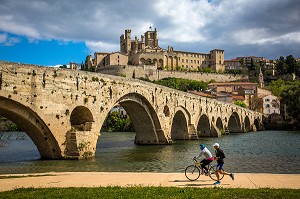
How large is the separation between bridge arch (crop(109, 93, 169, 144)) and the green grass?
882 inches

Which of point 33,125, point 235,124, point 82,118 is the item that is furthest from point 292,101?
point 33,125

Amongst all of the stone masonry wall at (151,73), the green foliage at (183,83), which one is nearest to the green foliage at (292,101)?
the green foliage at (183,83)

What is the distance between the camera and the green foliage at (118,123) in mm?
81625

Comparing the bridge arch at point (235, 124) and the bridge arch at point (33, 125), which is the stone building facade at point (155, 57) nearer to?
the bridge arch at point (235, 124)

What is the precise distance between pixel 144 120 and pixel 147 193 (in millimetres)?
27584

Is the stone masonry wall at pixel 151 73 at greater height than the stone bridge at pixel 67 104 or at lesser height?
greater

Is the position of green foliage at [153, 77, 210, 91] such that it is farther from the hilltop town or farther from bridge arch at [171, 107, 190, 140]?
bridge arch at [171, 107, 190, 140]

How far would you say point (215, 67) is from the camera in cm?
15488

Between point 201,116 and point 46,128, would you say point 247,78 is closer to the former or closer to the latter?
point 201,116

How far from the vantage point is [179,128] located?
48625 millimetres

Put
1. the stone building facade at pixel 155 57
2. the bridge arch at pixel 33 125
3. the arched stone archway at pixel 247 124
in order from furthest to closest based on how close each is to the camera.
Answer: the stone building facade at pixel 155 57 → the arched stone archway at pixel 247 124 → the bridge arch at pixel 33 125

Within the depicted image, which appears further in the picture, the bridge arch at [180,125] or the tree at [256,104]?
the tree at [256,104]

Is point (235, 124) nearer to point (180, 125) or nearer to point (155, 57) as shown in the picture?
point (180, 125)

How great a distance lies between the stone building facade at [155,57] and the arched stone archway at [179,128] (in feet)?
279
